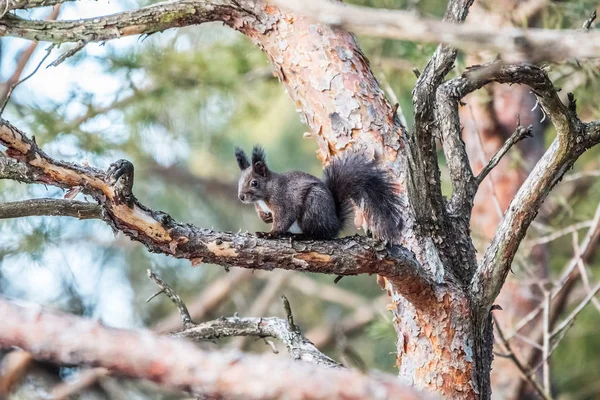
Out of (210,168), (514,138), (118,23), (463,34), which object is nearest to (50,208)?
(118,23)

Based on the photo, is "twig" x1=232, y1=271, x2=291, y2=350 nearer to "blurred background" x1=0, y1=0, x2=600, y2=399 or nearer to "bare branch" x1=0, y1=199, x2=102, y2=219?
"blurred background" x1=0, y1=0, x2=600, y2=399

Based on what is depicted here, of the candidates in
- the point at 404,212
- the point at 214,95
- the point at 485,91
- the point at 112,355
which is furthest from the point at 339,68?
the point at 214,95

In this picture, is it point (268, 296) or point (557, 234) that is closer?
point (557, 234)

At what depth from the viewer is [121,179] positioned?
1629 mm

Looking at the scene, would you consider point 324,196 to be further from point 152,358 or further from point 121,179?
point 152,358

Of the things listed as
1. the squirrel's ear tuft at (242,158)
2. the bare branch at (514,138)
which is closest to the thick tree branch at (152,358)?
the bare branch at (514,138)

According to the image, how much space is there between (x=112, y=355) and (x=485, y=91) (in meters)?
3.60

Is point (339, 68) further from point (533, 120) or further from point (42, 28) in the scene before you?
point (533, 120)

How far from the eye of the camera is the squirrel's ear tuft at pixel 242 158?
8.84 ft

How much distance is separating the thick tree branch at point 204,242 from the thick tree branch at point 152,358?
0.64 m

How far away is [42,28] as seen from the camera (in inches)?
83.4

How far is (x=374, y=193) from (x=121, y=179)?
740 millimetres

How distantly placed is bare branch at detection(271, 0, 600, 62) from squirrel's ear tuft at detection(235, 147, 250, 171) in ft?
6.12

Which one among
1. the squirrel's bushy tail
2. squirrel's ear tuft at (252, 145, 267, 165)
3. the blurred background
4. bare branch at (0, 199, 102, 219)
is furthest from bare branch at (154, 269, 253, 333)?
bare branch at (0, 199, 102, 219)
